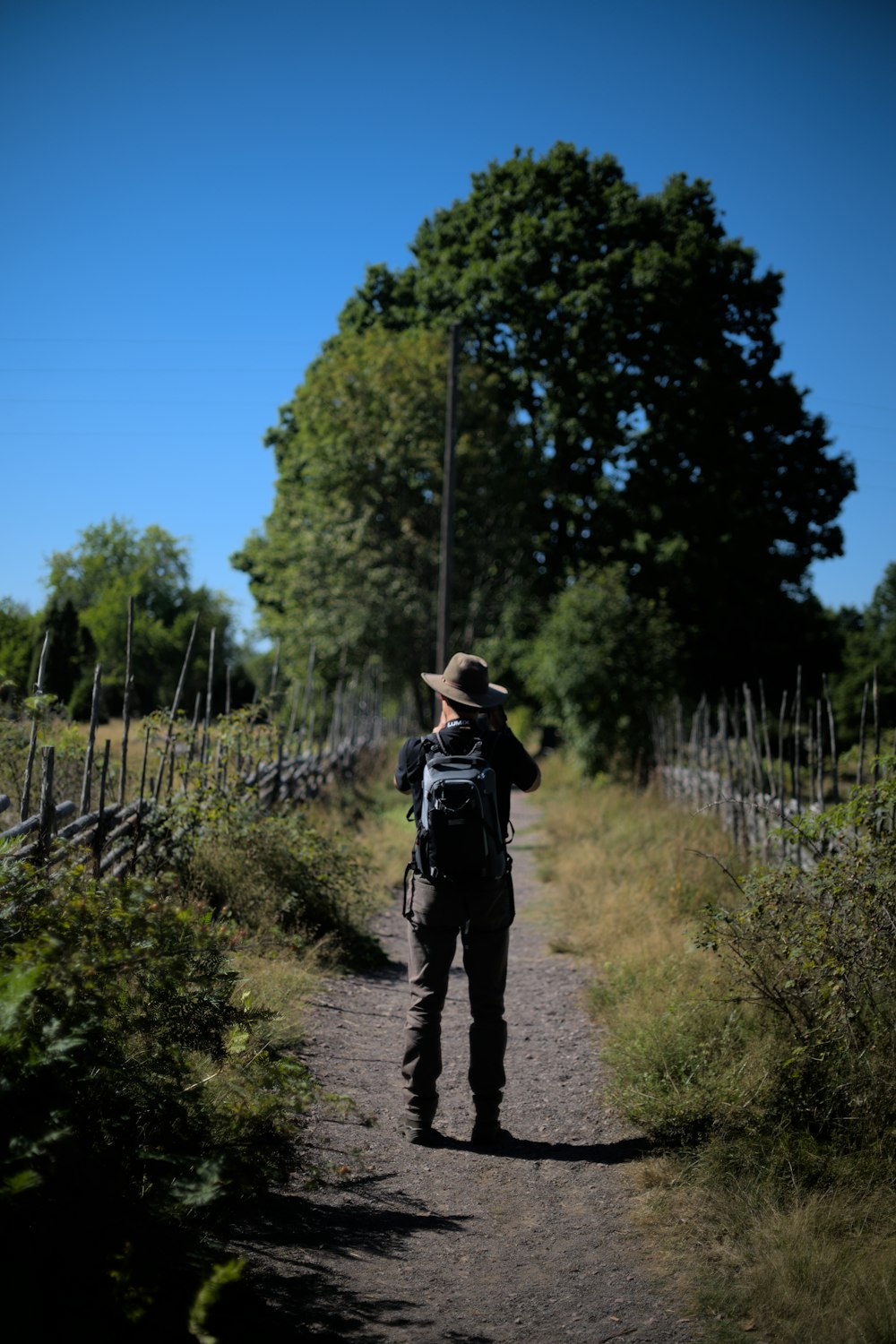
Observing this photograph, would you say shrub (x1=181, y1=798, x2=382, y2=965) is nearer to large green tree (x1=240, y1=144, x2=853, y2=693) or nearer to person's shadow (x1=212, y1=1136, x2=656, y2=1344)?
person's shadow (x1=212, y1=1136, x2=656, y2=1344)

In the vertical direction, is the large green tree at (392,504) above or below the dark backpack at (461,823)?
above

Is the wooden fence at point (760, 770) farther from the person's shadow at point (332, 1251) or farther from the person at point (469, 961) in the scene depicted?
the person's shadow at point (332, 1251)

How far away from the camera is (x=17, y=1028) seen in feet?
9.98

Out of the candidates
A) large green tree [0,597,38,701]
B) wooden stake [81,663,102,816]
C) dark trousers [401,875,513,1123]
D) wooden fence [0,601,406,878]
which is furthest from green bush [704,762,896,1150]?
large green tree [0,597,38,701]

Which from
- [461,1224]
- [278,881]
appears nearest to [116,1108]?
[461,1224]

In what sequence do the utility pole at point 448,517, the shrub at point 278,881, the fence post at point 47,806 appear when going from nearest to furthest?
the fence post at point 47,806, the shrub at point 278,881, the utility pole at point 448,517

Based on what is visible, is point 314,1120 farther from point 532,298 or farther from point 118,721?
point 532,298

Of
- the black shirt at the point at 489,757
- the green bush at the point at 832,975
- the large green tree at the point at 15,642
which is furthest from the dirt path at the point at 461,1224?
the large green tree at the point at 15,642

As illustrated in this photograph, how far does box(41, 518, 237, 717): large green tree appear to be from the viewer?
802 centimetres

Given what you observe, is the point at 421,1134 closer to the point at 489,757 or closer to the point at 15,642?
the point at 489,757

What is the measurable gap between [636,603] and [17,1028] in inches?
732

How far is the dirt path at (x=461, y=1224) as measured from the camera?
11.6 feet

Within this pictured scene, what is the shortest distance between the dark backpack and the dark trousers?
0.14 meters

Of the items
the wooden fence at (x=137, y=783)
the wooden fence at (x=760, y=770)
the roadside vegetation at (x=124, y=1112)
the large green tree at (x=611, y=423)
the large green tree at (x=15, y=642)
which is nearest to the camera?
the roadside vegetation at (x=124, y=1112)
